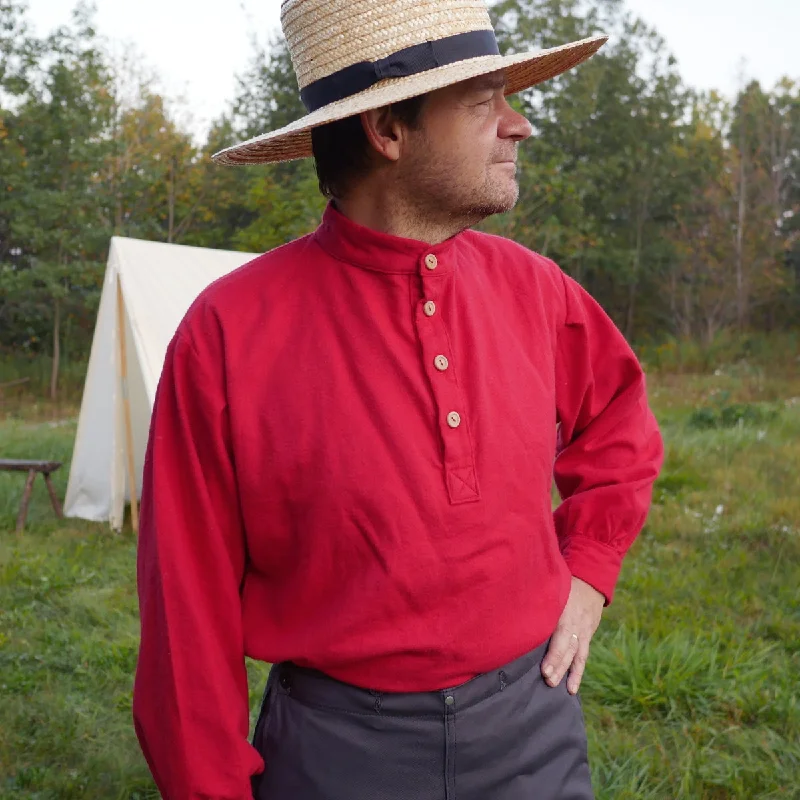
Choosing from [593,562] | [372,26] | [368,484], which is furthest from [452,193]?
[593,562]

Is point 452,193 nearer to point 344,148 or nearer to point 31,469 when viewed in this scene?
point 344,148

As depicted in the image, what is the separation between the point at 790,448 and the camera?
25.0 ft

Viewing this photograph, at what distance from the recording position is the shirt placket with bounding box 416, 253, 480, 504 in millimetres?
1417

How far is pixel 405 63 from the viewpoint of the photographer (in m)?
1.47

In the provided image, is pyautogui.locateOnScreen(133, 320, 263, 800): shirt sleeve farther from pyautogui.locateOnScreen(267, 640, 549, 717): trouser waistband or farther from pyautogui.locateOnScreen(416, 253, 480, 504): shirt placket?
pyautogui.locateOnScreen(416, 253, 480, 504): shirt placket

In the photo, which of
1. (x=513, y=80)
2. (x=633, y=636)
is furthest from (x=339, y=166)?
(x=633, y=636)

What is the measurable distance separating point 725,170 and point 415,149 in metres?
27.2

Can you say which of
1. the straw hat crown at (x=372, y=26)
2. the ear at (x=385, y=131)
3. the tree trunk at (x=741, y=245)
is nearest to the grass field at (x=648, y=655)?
the ear at (x=385, y=131)

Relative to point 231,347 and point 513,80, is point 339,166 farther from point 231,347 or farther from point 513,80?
point 513,80

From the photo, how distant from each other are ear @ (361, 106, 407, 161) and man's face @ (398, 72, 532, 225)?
0.02 metres

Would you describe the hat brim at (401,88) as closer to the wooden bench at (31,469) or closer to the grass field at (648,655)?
the grass field at (648,655)

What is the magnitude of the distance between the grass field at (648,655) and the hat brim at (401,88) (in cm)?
209

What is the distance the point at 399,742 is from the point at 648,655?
2447mm

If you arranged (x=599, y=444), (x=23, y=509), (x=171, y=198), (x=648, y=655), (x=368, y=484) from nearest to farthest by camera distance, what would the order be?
(x=368, y=484) < (x=599, y=444) < (x=648, y=655) < (x=23, y=509) < (x=171, y=198)
